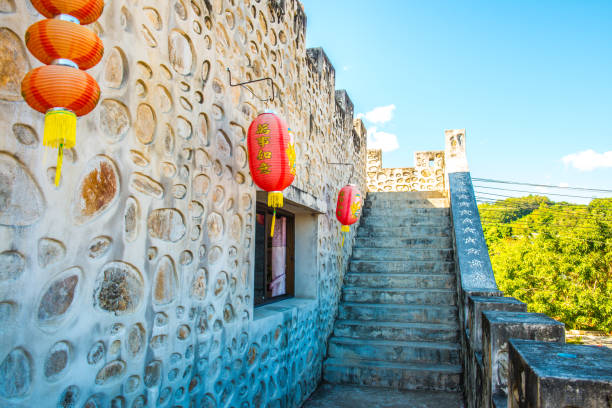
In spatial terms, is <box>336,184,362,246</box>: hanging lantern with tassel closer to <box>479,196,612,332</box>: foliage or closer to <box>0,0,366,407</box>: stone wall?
<box>0,0,366,407</box>: stone wall

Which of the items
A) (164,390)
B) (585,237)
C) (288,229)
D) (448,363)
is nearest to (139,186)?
(164,390)

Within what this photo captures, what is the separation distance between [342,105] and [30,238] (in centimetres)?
595

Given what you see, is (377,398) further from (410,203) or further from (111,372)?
(410,203)

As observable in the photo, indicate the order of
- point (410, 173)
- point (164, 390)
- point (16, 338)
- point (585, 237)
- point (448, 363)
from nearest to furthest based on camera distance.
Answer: point (16, 338)
point (164, 390)
point (448, 363)
point (410, 173)
point (585, 237)

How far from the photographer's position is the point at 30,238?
1.32 metres

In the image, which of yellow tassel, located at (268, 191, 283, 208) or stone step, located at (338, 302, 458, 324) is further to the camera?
stone step, located at (338, 302, 458, 324)

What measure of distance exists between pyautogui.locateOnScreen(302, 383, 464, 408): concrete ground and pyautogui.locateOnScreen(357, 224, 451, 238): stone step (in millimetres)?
3208

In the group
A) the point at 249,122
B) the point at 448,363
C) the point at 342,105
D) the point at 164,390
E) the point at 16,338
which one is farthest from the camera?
the point at 342,105

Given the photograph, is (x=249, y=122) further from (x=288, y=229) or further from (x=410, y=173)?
(x=410, y=173)

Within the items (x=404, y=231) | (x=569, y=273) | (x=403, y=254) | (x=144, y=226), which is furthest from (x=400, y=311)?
(x=569, y=273)

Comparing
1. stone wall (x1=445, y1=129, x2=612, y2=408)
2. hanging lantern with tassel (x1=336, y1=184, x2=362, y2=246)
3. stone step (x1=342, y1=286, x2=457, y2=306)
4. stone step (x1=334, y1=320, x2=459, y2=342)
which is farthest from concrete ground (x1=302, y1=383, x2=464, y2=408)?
hanging lantern with tassel (x1=336, y1=184, x2=362, y2=246)

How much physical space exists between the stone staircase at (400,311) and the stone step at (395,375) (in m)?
0.01

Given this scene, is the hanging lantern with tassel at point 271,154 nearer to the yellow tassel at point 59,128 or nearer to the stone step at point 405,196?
the yellow tassel at point 59,128

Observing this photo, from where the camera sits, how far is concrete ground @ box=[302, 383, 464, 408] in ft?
13.4
